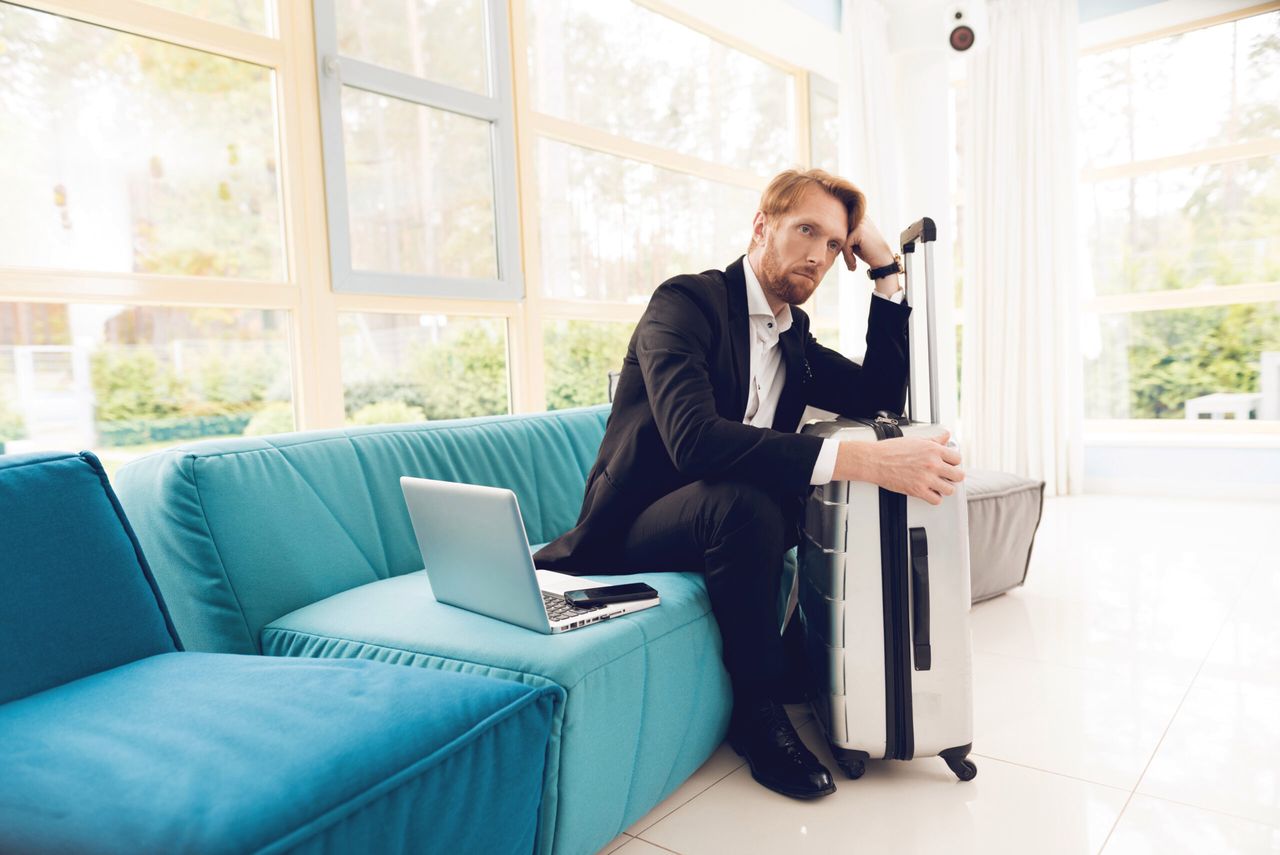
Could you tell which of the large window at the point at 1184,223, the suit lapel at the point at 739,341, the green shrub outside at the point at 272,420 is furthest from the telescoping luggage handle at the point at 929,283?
the large window at the point at 1184,223

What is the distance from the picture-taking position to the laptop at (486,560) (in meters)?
1.34

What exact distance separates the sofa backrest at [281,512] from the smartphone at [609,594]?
1.79 ft

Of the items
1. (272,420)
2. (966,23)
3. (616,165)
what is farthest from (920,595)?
(966,23)

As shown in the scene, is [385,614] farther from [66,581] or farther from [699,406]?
[699,406]

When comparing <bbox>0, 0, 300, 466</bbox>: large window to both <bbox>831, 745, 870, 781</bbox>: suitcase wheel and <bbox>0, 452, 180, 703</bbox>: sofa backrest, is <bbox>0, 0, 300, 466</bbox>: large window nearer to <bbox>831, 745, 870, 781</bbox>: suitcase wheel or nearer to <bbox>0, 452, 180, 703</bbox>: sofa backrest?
<bbox>0, 452, 180, 703</bbox>: sofa backrest

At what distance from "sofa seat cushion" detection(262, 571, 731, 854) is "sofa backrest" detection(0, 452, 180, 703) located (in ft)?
1.00

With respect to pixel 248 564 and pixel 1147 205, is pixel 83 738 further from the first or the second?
pixel 1147 205

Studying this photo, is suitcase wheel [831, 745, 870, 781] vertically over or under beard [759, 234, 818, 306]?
under

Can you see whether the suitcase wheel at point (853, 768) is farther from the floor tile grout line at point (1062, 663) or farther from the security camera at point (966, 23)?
the security camera at point (966, 23)

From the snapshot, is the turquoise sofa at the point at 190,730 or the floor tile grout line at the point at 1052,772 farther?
the floor tile grout line at the point at 1052,772

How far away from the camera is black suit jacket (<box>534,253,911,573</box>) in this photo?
63.6 inches

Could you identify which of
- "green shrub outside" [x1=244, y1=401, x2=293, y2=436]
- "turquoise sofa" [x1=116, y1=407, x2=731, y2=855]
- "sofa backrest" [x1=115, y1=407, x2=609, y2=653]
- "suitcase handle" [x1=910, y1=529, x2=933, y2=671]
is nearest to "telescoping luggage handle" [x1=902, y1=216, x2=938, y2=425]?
"suitcase handle" [x1=910, y1=529, x2=933, y2=671]

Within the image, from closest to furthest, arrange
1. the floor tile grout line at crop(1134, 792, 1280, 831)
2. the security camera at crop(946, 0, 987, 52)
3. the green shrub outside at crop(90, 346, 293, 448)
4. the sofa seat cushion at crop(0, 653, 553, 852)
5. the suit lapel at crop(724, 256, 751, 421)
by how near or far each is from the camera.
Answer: the sofa seat cushion at crop(0, 653, 553, 852) → the floor tile grout line at crop(1134, 792, 1280, 831) → the suit lapel at crop(724, 256, 751, 421) → the green shrub outside at crop(90, 346, 293, 448) → the security camera at crop(946, 0, 987, 52)

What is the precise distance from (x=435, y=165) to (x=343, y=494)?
6.05 feet
